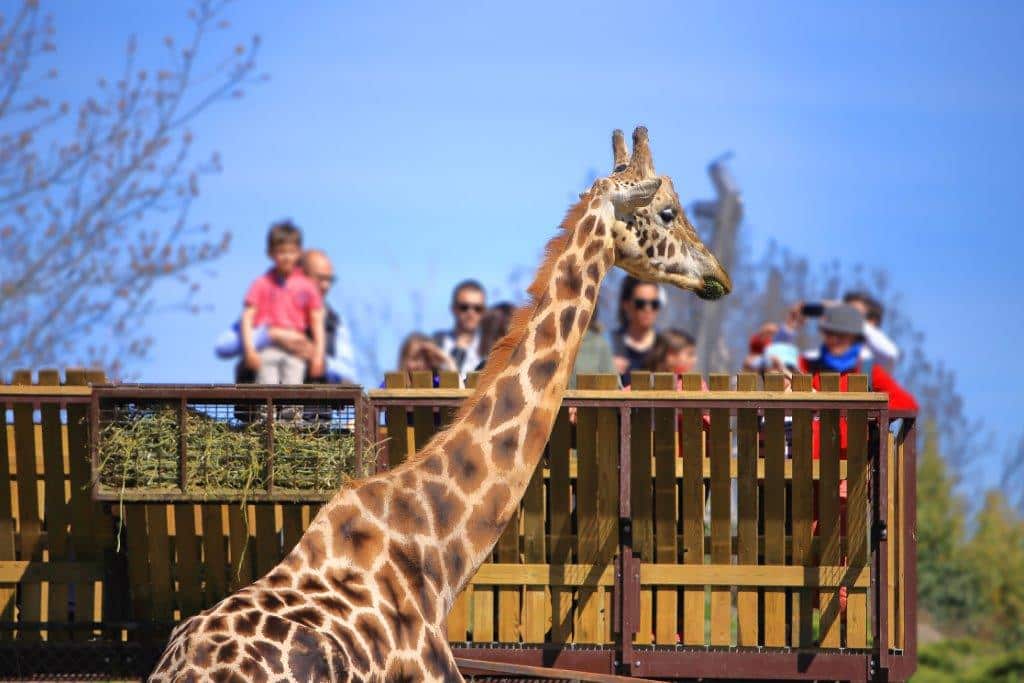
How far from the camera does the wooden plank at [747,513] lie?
802cm

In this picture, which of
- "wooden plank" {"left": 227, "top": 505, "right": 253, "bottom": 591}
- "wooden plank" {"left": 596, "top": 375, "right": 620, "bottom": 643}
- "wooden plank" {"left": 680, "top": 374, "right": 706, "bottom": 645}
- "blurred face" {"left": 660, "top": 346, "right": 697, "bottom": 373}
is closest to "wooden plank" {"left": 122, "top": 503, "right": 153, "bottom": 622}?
"wooden plank" {"left": 227, "top": 505, "right": 253, "bottom": 591}

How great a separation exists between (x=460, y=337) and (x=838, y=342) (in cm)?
306

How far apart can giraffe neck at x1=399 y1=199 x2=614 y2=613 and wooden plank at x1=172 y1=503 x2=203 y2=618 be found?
200cm

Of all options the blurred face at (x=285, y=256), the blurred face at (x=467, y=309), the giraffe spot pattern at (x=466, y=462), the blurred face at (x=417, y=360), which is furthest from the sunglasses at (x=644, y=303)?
the giraffe spot pattern at (x=466, y=462)

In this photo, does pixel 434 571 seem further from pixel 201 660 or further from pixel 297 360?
pixel 297 360

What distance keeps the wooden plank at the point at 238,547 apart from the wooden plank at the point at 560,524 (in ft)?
5.40

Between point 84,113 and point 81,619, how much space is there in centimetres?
1107

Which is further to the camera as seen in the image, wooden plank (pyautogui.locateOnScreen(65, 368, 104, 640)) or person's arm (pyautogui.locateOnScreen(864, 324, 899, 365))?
person's arm (pyautogui.locateOnScreen(864, 324, 899, 365))

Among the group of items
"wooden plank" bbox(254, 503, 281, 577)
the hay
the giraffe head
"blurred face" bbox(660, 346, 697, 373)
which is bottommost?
"wooden plank" bbox(254, 503, 281, 577)

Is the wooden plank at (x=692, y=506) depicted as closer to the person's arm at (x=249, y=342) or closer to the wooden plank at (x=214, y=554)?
the wooden plank at (x=214, y=554)

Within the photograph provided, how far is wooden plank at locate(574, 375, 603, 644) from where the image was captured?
797cm

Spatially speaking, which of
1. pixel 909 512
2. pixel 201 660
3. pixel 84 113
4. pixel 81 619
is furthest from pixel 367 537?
pixel 84 113

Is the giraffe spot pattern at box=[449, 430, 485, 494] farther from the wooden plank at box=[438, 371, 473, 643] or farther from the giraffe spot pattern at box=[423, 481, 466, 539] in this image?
the wooden plank at box=[438, 371, 473, 643]

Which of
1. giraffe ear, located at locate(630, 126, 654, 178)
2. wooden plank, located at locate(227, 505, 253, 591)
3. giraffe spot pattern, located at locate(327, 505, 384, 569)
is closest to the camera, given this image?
giraffe spot pattern, located at locate(327, 505, 384, 569)
